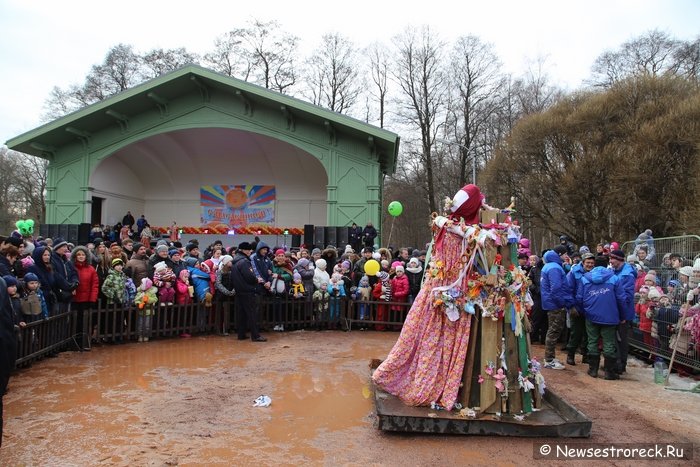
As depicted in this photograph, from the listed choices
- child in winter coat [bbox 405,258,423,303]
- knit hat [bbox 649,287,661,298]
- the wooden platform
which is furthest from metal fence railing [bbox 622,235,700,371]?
child in winter coat [bbox 405,258,423,303]

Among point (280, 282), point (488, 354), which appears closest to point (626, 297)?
point (488, 354)

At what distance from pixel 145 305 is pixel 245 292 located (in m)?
1.82

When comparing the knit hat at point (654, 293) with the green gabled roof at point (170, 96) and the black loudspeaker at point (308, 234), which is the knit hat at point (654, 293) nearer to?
the green gabled roof at point (170, 96)

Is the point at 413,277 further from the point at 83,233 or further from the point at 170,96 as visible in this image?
the point at 83,233

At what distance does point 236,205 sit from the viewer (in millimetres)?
21891

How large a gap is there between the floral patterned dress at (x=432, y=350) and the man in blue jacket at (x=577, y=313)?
340 cm

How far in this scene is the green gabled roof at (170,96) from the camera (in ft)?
53.7

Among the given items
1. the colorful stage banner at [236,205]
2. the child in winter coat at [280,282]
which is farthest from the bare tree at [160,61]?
the child in winter coat at [280,282]

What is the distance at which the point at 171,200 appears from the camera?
2252cm

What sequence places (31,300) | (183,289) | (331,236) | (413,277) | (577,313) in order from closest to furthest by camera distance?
(31,300), (577,313), (183,289), (413,277), (331,236)

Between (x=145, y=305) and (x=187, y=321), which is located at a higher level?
(x=145, y=305)

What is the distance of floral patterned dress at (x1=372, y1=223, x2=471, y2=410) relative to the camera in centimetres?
477

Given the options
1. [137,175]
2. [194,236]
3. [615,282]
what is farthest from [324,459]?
[137,175]

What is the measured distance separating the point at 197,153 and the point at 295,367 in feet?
54.9
